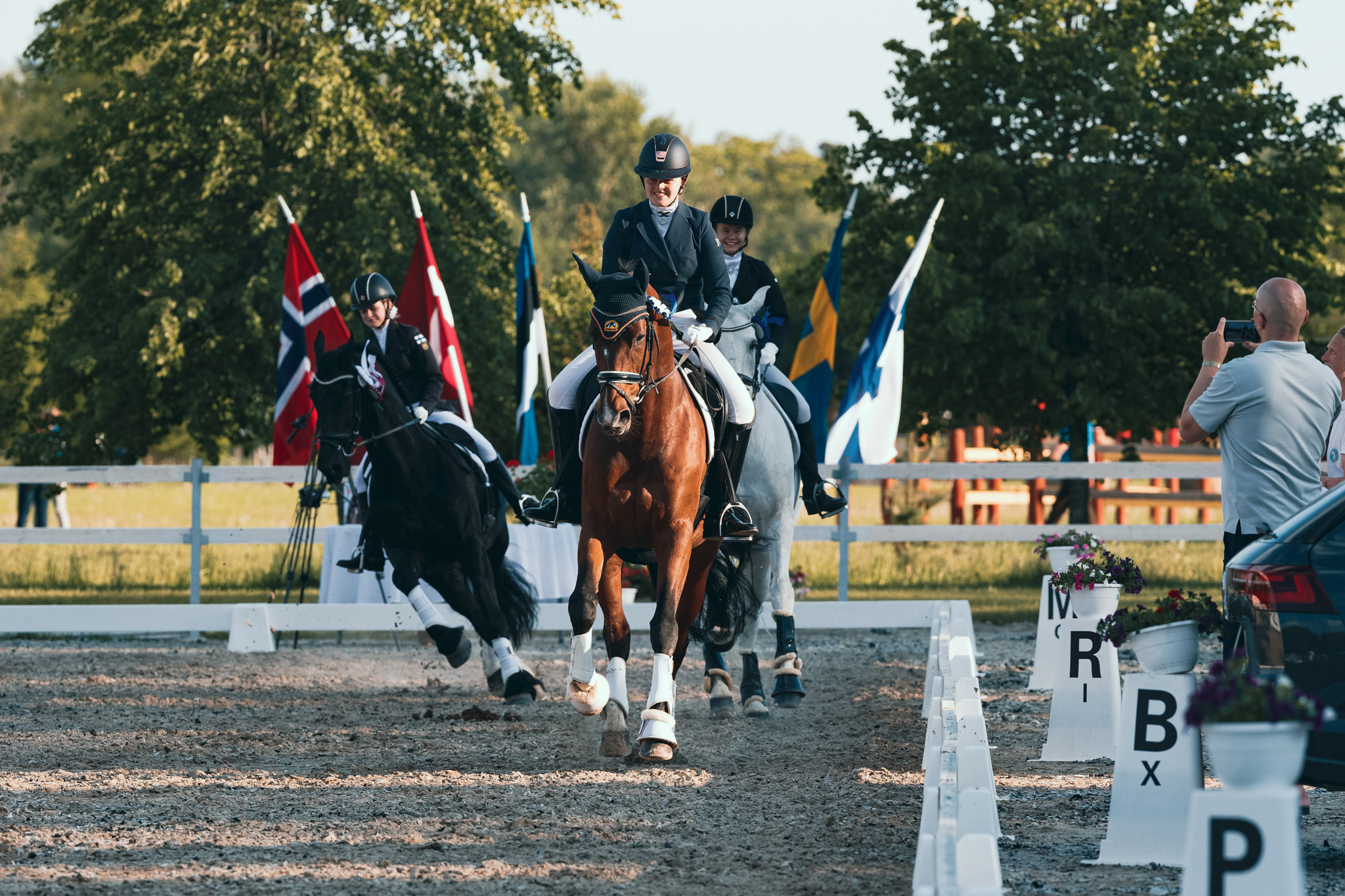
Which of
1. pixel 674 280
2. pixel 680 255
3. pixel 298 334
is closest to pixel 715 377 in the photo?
pixel 674 280

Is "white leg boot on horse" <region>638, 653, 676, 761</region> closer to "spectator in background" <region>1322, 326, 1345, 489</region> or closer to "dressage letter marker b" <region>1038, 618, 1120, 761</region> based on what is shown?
"dressage letter marker b" <region>1038, 618, 1120, 761</region>

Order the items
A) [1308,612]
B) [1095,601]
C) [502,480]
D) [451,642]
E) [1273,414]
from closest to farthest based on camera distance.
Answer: [1308,612] < [1273,414] < [1095,601] < [451,642] < [502,480]

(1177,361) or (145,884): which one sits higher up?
(1177,361)

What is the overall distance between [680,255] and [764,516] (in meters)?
1.90

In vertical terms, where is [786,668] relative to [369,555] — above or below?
below

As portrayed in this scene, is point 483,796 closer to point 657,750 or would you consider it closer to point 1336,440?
point 657,750

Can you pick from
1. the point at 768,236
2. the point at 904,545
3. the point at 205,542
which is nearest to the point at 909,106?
the point at 904,545

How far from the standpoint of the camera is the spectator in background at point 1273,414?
18.6 ft

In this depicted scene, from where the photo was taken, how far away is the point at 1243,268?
18.8 metres

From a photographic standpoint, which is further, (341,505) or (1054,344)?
(1054,344)

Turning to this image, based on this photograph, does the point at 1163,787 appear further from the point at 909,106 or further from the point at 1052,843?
the point at 909,106

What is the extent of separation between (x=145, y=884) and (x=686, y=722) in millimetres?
4096

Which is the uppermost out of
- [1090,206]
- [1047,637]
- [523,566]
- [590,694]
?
[1090,206]

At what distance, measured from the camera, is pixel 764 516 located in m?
8.38
